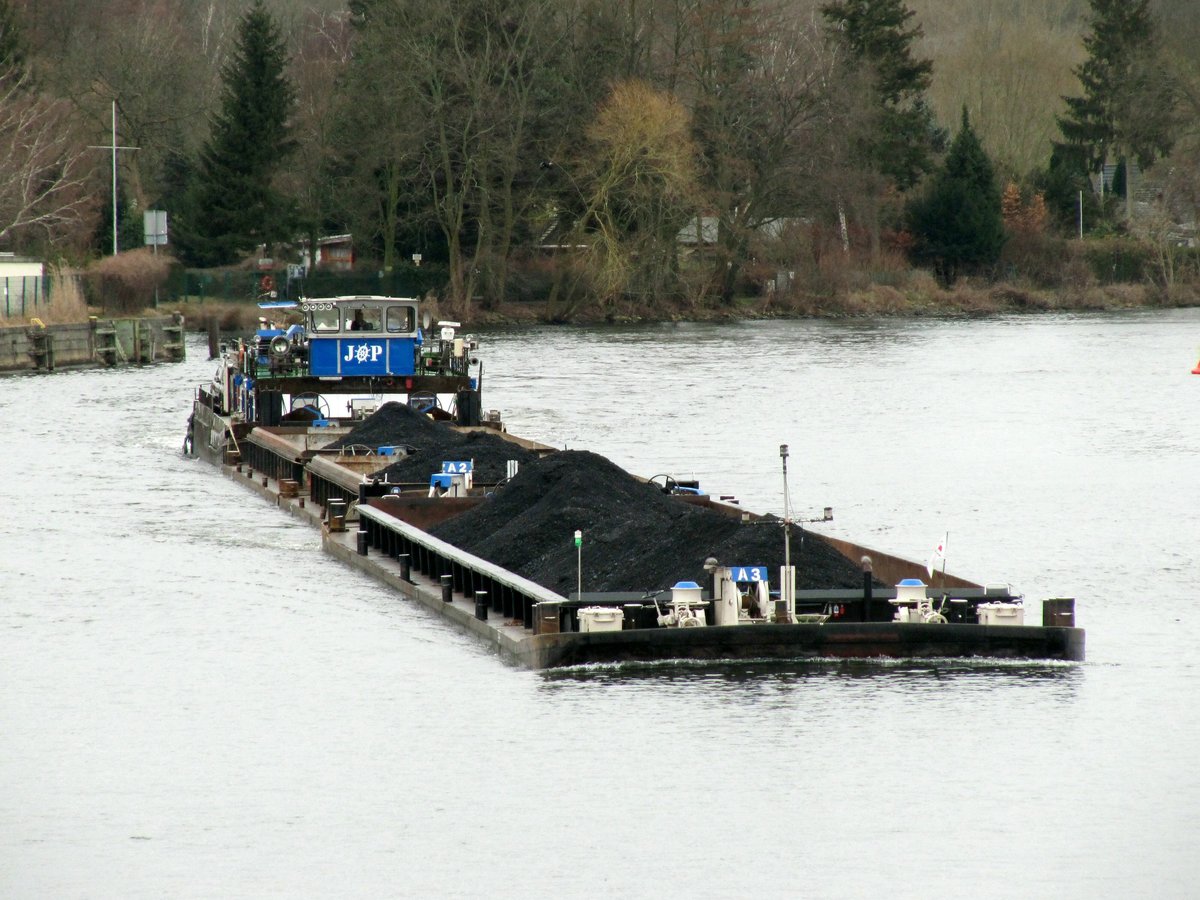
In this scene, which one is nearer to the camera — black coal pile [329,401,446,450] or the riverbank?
black coal pile [329,401,446,450]

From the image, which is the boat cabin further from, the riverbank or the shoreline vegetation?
the riverbank

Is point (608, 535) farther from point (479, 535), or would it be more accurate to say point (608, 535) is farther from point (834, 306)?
point (834, 306)

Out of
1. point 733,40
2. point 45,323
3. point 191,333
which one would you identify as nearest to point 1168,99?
point 733,40

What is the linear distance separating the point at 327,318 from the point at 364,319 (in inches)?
26.9

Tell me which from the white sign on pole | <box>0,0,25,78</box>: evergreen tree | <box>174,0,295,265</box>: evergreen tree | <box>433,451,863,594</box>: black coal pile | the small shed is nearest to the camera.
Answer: <box>433,451,863,594</box>: black coal pile

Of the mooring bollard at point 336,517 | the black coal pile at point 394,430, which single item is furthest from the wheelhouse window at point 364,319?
the mooring bollard at point 336,517

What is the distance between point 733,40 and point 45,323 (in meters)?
36.8

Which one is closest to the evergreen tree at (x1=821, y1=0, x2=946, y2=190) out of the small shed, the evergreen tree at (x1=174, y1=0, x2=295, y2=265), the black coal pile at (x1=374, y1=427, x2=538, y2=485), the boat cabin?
the evergreen tree at (x1=174, y1=0, x2=295, y2=265)

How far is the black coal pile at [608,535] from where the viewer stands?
19.4 metres

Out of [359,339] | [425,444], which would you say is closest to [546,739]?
[425,444]

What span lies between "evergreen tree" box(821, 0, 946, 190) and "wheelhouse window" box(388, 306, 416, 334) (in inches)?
2587

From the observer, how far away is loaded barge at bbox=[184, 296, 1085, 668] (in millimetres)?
18375

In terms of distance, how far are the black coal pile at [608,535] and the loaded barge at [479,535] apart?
59 millimetres

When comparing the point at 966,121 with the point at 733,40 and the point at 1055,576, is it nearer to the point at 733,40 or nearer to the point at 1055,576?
the point at 733,40
